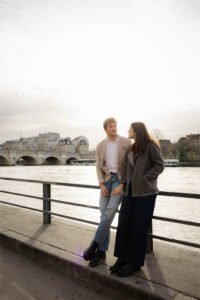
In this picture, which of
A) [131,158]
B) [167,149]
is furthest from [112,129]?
[167,149]

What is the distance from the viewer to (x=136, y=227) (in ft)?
10.7

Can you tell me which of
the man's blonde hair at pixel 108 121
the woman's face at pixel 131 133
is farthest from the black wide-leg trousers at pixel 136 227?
the man's blonde hair at pixel 108 121

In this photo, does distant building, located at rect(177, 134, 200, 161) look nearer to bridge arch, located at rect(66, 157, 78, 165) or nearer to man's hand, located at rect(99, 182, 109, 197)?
bridge arch, located at rect(66, 157, 78, 165)

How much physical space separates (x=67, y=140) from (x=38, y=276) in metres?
145

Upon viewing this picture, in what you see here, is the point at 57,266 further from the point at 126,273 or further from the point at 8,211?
the point at 8,211

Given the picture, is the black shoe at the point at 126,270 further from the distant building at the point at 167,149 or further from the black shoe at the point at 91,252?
the distant building at the point at 167,149

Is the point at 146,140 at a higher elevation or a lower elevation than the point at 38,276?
higher

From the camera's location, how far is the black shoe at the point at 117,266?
3.31m

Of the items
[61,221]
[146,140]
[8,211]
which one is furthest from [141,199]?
[8,211]

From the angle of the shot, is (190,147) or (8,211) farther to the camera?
(190,147)

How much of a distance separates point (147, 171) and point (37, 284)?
1.74 meters

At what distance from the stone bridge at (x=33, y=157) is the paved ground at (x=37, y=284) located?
82.5 metres

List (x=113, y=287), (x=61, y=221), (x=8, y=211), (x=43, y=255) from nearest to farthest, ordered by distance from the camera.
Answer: (x=113, y=287), (x=43, y=255), (x=61, y=221), (x=8, y=211)

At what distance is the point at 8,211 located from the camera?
7.03 metres
